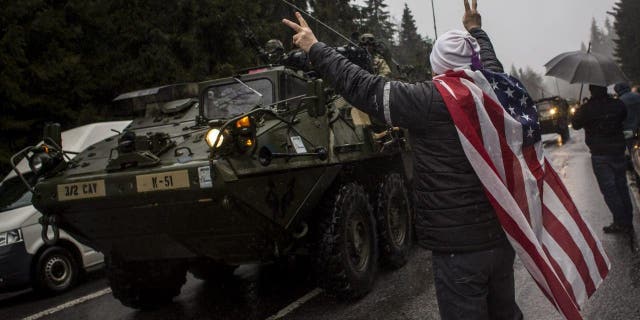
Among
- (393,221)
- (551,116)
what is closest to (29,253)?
(393,221)

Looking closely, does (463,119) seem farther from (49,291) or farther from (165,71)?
(165,71)

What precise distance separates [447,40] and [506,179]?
0.68 m

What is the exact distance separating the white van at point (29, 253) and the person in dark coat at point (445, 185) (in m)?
5.53

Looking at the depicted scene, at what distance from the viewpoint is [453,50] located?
2.53 meters

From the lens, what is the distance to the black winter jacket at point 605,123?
621cm

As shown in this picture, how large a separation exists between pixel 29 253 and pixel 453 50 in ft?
20.6

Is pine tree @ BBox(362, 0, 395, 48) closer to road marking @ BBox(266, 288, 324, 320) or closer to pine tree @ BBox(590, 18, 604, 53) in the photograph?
road marking @ BBox(266, 288, 324, 320)

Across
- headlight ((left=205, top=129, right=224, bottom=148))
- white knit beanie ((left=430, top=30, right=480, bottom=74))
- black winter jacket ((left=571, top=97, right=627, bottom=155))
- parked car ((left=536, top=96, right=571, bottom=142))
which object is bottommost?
parked car ((left=536, top=96, right=571, bottom=142))

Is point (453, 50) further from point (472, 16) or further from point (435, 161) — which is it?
point (472, 16)

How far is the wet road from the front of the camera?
4.58 m

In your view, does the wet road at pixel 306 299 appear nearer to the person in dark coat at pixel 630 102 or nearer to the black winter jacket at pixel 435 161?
the person in dark coat at pixel 630 102

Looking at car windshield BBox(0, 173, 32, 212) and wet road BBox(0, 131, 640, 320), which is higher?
car windshield BBox(0, 173, 32, 212)

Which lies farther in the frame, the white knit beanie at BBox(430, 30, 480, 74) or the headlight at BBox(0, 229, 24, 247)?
the headlight at BBox(0, 229, 24, 247)

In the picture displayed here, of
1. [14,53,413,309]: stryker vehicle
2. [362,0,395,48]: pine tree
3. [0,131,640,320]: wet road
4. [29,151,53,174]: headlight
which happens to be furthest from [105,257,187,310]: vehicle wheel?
[362,0,395,48]: pine tree
